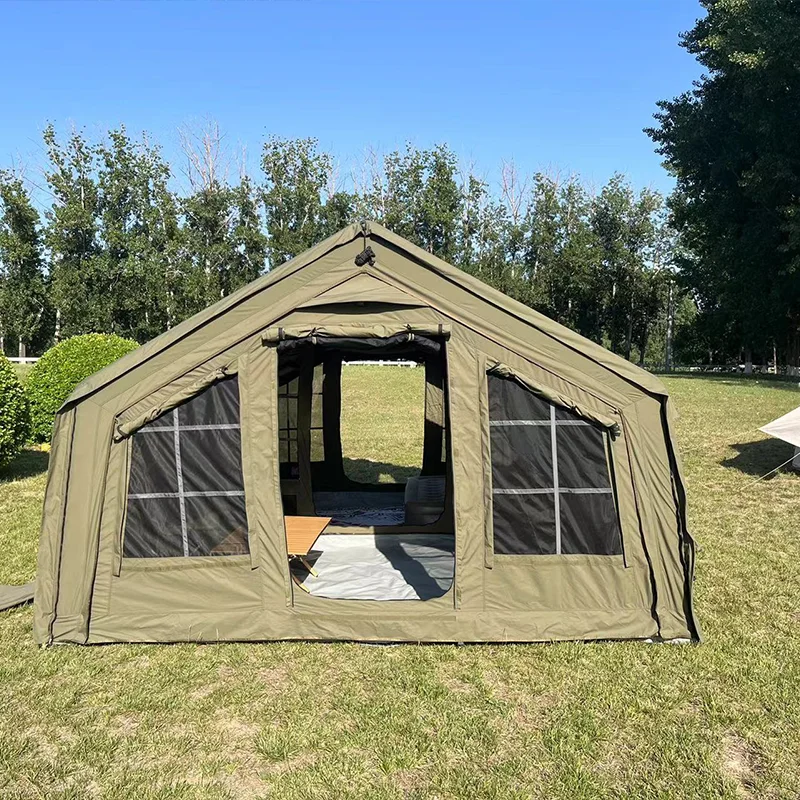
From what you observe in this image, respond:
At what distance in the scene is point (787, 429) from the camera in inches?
343

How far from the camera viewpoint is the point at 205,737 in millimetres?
3412

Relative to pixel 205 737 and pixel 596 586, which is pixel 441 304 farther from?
pixel 205 737

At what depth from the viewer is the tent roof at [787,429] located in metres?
8.54

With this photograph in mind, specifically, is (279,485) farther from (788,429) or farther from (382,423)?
Answer: (382,423)

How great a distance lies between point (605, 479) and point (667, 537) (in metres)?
0.53

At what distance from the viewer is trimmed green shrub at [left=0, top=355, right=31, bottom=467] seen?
29.4ft

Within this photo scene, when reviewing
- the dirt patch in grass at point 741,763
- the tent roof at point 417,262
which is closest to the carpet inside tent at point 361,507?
the tent roof at point 417,262

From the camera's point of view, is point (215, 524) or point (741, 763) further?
point (215, 524)

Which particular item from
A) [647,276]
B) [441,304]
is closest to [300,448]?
[441,304]

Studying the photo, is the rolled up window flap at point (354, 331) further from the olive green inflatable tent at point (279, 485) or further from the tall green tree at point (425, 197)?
the tall green tree at point (425, 197)

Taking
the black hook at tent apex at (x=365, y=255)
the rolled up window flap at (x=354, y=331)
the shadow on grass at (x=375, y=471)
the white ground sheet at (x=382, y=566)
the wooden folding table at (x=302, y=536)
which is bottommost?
the white ground sheet at (x=382, y=566)

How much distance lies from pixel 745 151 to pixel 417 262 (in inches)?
922

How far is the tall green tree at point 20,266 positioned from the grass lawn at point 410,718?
107 ft

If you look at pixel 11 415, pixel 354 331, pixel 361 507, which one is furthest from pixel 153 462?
pixel 11 415
